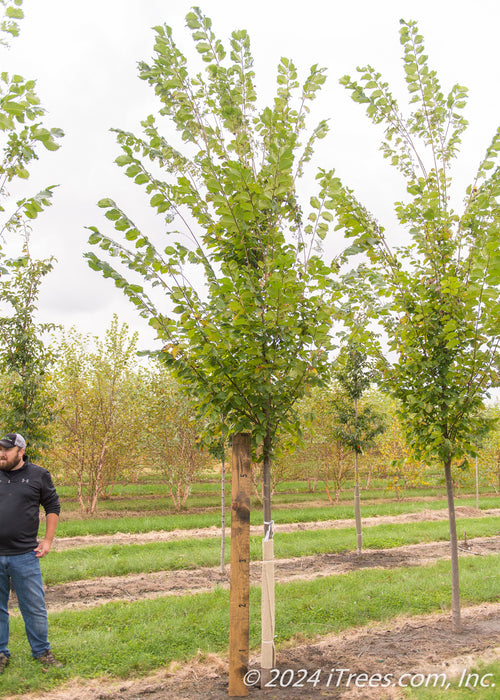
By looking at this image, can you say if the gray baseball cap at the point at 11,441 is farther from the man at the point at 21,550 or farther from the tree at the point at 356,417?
the tree at the point at 356,417

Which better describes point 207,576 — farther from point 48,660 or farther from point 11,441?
point 11,441

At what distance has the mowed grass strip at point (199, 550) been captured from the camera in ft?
29.0

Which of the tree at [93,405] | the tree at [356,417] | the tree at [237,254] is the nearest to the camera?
the tree at [237,254]

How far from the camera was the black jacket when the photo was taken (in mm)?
4480

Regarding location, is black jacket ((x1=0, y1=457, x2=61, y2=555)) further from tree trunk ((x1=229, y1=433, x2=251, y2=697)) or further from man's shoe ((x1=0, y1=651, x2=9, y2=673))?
tree trunk ((x1=229, y1=433, x2=251, y2=697))

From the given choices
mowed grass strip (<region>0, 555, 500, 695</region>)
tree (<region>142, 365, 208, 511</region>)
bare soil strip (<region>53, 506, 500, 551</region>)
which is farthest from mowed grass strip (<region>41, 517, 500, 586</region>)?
tree (<region>142, 365, 208, 511</region>)

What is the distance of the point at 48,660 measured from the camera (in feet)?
14.8

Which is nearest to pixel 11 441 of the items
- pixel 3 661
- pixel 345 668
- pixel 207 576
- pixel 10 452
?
pixel 10 452

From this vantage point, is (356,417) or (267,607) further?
(356,417)

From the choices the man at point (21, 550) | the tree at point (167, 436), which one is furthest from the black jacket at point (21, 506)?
the tree at point (167, 436)

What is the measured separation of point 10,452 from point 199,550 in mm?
6772

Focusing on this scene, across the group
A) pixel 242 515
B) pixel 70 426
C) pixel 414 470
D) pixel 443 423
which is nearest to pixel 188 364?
pixel 242 515

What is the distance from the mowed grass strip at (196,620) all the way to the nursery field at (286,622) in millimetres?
17

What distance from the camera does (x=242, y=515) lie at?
383 cm
